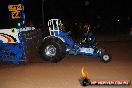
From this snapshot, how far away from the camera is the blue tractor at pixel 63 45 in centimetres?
1478

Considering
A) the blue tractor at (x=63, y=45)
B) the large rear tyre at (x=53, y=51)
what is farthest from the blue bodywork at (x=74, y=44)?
the large rear tyre at (x=53, y=51)

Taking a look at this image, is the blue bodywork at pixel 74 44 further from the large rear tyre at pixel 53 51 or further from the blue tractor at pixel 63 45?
the large rear tyre at pixel 53 51

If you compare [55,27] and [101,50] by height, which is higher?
[55,27]

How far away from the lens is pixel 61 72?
1282 cm

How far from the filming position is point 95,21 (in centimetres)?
4491

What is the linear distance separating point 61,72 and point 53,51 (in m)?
2.30

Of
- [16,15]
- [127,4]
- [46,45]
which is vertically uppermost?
[127,4]

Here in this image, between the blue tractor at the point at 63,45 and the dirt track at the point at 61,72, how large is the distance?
14.8 inches

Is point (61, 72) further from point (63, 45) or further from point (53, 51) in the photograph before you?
point (53, 51)

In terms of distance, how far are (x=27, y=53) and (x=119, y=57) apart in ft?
14.3

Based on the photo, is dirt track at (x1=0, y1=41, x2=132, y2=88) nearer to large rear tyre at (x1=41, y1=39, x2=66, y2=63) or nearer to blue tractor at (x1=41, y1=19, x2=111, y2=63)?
large rear tyre at (x1=41, y1=39, x2=66, y2=63)

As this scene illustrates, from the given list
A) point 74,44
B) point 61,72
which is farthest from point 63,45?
point 61,72

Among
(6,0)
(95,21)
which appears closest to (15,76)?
(95,21)

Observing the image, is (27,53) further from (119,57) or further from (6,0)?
(6,0)
